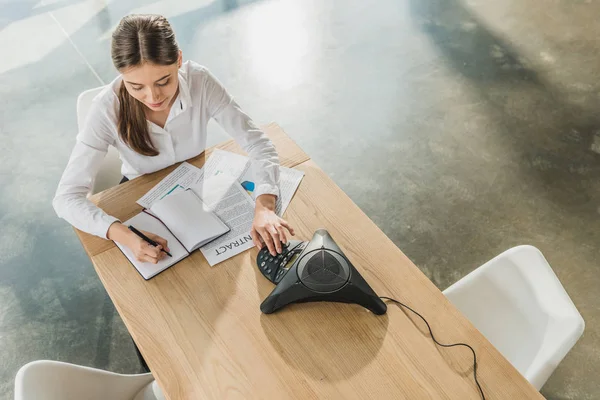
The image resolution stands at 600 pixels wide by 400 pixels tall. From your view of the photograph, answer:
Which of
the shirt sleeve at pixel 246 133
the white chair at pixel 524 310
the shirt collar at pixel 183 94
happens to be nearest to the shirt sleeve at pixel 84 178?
the shirt collar at pixel 183 94

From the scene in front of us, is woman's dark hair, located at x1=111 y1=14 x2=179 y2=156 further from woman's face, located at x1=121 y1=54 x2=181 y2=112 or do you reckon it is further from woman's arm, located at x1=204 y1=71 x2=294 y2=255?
woman's arm, located at x1=204 y1=71 x2=294 y2=255

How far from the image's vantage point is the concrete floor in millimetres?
2516

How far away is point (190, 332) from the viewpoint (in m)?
1.49

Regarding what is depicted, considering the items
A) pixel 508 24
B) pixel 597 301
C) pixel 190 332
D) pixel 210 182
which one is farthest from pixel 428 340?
pixel 508 24

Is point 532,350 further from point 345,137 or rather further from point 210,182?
point 345,137

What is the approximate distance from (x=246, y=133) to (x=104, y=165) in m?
0.59

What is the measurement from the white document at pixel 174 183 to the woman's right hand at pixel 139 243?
0.14 metres

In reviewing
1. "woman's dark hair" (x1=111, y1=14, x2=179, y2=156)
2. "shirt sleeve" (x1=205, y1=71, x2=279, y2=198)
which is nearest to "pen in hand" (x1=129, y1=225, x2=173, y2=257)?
"shirt sleeve" (x1=205, y1=71, x2=279, y2=198)

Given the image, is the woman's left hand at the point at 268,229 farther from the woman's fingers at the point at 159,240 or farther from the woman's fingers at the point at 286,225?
the woman's fingers at the point at 159,240

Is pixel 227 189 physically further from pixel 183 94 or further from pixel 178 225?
pixel 183 94

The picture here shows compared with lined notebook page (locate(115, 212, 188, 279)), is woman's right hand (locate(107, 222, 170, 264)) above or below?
above

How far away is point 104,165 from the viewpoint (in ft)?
6.88

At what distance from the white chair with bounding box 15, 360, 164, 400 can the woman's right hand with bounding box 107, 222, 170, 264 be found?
327mm

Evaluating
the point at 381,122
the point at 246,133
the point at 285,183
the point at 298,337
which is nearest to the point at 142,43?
the point at 246,133
